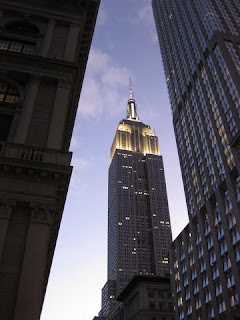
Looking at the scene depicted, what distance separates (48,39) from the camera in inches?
1125

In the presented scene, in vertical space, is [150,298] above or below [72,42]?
above

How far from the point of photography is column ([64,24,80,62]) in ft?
90.0

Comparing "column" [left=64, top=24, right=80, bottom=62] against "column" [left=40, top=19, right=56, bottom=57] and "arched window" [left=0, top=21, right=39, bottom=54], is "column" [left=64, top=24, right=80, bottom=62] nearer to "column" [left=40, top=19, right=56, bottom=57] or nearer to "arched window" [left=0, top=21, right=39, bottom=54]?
"column" [left=40, top=19, right=56, bottom=57]

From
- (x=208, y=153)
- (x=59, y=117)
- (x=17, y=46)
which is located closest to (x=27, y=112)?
(x=59, y=117)

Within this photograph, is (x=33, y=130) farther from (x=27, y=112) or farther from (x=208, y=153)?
(x=208, y=153)

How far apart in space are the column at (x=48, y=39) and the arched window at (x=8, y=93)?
3874mm

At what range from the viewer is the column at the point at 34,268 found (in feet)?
50.9

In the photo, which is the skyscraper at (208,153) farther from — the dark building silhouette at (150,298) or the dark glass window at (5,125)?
the dark glass window at (5,125)

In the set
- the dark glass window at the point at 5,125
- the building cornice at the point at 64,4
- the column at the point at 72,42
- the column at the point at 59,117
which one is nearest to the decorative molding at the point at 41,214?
the column at the point at 59,117

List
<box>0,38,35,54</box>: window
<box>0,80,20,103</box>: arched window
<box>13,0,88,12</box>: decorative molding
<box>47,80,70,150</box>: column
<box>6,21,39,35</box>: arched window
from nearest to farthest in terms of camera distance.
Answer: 1. <box>47,80,70,150</box>: column
2. <box>0,80,20,103</box>: arched window
3. <box>0,38,35,54</box>: window
4. <box>6,21,39,35</box>: arched window
5. <box>13,0,88,12</box>: decorative molding

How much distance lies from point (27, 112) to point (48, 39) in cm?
912

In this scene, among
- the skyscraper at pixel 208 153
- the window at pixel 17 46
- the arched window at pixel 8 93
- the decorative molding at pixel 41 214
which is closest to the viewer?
the decorative molding at pixel 41 214

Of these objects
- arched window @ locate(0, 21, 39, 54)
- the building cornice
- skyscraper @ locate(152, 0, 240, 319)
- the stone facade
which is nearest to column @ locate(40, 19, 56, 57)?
arched window @ locate(0, 21, 39, 54)

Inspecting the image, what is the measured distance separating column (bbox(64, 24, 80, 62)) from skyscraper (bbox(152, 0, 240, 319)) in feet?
123
